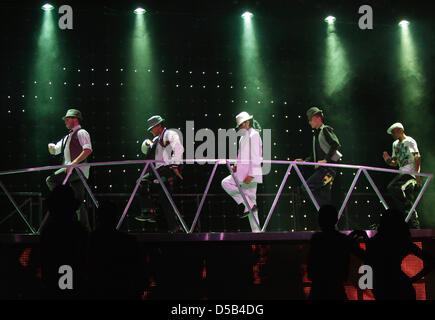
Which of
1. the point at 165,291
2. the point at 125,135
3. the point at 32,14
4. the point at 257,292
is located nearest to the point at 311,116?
the point at 257,292

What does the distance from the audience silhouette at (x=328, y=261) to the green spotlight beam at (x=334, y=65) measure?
552 centimetres

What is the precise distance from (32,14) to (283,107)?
403 centimetres

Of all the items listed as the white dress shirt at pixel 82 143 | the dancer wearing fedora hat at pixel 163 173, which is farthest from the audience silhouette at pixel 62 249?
the white dress shirt at pixel 82 143

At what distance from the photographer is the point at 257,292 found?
4.46 metres

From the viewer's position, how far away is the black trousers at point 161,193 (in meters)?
5.29

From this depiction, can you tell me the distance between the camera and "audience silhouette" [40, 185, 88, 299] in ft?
9.66

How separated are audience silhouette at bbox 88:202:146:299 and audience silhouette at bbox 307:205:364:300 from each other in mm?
997

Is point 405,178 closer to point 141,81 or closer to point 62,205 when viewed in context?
point 141,81

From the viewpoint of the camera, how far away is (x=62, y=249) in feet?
9.70

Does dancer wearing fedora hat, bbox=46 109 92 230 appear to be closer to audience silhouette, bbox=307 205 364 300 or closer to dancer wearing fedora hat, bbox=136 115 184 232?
dancer wearing fedora hat, bbox=136 115 184 232

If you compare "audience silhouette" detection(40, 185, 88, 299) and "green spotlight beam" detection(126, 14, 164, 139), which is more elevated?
"green spotlight beam" detection(126, 14, 164, 139)

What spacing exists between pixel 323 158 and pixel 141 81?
3388 millimetres

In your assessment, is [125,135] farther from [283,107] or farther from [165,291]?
[165,291]

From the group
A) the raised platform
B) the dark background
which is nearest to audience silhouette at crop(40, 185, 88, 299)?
Result: the raised platform
